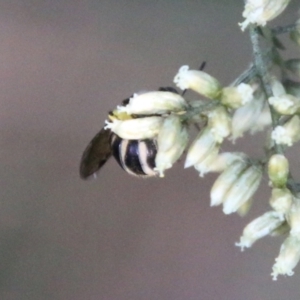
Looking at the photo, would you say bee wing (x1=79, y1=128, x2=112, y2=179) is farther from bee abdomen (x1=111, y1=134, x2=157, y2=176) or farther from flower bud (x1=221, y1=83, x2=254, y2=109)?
flower bud (x1=221, y1=83, x2=254, y2=109)

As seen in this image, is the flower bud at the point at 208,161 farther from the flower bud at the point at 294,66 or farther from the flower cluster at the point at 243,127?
the flower bud at the point at 294,66

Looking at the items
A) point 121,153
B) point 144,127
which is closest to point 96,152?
point 121,153

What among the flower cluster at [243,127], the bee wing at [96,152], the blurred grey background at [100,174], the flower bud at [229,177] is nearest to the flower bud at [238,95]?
the flower cluster at [243,127]

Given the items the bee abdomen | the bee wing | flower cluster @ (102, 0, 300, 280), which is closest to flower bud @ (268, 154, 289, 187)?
flower cluster @ (102, 0, 300, 280)

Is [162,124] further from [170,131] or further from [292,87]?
A: [292,87]

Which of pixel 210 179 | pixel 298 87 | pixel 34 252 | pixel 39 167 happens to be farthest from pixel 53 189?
pixel 298 87

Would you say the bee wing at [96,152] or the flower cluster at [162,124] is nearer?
the flower cluster at [162,124]
